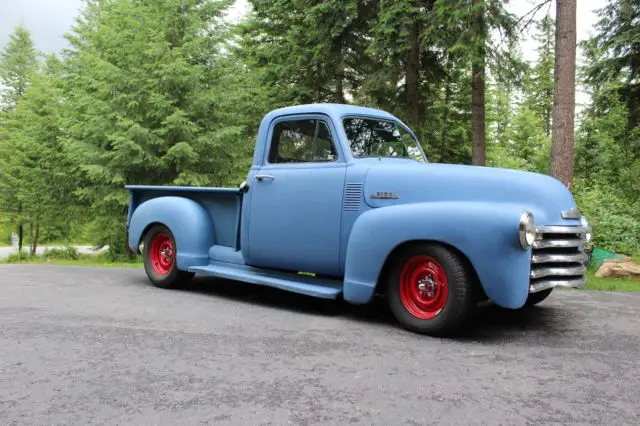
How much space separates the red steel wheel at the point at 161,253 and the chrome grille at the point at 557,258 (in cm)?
425

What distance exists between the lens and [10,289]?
611 centimetres

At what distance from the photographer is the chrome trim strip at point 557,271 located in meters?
4.02

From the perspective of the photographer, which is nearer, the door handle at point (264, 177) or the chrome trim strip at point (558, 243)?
the chrome trim strip at point (558, 243)

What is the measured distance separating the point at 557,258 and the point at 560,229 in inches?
9.4

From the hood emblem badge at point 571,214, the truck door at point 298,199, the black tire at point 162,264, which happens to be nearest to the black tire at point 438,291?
the truck door at point 298,199

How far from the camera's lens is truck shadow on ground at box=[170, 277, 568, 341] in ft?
14.3

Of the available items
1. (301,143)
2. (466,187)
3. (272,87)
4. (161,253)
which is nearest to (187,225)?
(161,253)

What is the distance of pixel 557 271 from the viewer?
13.7 feet

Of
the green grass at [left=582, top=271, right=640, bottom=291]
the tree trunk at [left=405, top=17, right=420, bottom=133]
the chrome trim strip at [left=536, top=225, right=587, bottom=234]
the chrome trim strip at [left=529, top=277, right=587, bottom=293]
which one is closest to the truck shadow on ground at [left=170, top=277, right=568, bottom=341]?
the chrome trim strip at [left=529, top=277, right=587, bottom=293]

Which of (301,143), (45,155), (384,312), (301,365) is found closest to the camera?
(301,365)

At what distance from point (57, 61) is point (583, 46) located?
65.3 feet

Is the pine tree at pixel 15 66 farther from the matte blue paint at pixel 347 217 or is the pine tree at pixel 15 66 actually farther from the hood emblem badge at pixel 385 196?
the hood emblem badge at pixel 385 196

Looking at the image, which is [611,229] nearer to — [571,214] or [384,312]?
[571,214]

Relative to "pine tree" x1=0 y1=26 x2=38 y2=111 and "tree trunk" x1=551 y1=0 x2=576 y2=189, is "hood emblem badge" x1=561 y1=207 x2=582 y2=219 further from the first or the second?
"pine tree" x1=0 y1=26 x2=38 y2=111
